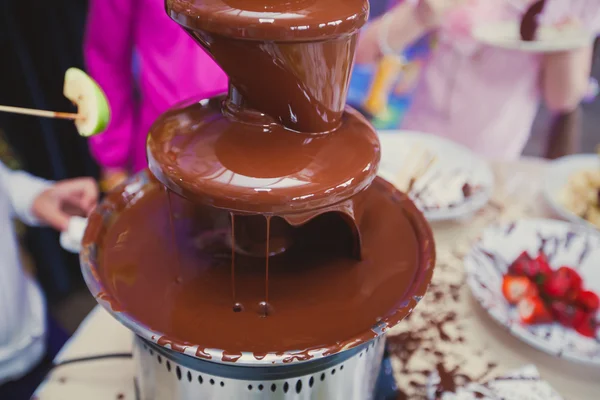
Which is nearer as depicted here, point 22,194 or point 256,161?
point 256,161

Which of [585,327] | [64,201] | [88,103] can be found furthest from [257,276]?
[64,201]

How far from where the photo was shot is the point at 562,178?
1834 millimetres

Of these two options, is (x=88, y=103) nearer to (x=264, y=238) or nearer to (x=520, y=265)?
(x=264, y=238)

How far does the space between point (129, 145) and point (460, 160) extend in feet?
4.14

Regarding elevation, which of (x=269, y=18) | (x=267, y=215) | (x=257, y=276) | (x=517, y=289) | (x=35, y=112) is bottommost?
(x=517, y=289)

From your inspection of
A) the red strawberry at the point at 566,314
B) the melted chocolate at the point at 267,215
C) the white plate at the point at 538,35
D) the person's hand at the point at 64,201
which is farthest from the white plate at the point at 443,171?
the person's hand at the point at 64,201

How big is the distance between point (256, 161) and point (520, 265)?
952mm

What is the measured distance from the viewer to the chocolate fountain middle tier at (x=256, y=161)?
2.27ft

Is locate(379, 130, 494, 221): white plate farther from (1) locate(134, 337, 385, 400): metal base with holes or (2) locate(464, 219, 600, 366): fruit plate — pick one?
(1) locate(134, 337, 385, 400): metal base with holes

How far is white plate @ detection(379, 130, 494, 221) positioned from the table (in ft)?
0.66

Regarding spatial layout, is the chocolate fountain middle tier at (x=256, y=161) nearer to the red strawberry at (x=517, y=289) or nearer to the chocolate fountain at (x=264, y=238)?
the chocolate fountain at (x=264, y=238)

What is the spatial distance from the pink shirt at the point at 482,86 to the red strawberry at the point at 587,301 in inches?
51.3

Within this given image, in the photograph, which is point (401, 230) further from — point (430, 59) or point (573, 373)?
point (430, 59)

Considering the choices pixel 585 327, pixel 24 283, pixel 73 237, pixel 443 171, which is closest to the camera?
pixel 73 237
